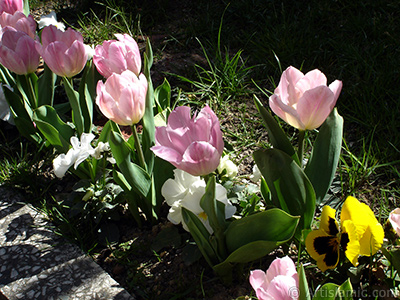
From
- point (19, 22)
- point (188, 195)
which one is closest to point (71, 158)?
point (188, 195)

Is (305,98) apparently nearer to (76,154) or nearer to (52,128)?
(76,154)

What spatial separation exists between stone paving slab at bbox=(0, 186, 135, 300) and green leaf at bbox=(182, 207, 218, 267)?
0.30m

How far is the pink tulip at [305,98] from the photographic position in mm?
1346

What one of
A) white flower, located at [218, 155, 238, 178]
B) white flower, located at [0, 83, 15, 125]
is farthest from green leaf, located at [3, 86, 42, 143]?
white flower, located at [218, 155, 238, 178]

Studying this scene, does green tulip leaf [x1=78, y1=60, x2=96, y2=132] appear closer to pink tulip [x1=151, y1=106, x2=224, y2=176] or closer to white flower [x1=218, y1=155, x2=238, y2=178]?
white flower [x1=218, y1=155, x2=238, y2=178]

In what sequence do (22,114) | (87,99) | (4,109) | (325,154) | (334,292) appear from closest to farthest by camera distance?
1. (334,292)
2. (325,154)
3. (87,99)
4. (22,114)
5. (4,109)

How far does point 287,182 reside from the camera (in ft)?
4.98

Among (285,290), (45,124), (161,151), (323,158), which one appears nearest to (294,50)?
(323,158)

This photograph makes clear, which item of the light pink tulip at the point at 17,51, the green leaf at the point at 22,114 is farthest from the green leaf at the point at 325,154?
the green leaf at the point at 22,114

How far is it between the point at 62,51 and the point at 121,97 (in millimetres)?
517

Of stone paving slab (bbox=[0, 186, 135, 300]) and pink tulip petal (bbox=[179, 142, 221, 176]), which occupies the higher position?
pink tulip petal (bbox=[179, 142, 221, 176])

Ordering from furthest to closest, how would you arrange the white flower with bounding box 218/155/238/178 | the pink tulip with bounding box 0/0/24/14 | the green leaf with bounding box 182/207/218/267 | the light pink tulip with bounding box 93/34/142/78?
the pink tulip with bounding box 0/0/24/14
the white flower with bounding box 218/155/238/178
the light pink tulip with bounding box 93/34/142/78
the green leaf with bounding box 182/207/218/267

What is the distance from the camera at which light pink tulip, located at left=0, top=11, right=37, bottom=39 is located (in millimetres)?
2146

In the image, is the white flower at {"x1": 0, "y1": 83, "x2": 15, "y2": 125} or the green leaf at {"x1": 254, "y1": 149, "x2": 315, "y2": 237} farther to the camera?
the white flower at {"x1": 0, "y1": 83, "x2": 15, "y2": 125}
